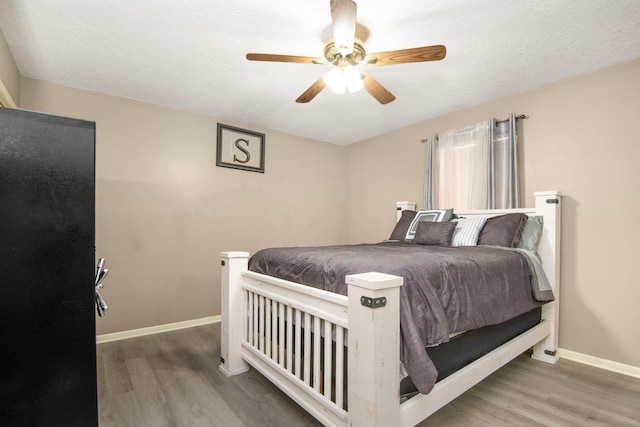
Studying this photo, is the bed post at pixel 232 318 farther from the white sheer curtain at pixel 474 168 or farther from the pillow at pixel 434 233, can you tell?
the white sheer curtain at pixel 474 168

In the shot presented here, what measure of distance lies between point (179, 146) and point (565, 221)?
3.69m

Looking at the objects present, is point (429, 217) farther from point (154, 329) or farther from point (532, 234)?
point (154, 329)

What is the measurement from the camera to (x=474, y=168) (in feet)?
10.3

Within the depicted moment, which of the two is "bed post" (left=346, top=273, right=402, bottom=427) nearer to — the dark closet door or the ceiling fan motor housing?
the dark closet door

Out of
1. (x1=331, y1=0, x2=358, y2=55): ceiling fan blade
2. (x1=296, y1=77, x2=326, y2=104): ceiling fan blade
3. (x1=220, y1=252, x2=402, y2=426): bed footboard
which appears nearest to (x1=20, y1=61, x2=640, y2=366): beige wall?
(x1=220, y1=252, x2=402, y2=426): bed footboard

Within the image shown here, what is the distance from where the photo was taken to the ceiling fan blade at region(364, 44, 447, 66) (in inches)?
67.0

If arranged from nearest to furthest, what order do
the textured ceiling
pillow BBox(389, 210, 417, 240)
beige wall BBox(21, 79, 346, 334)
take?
the textured ceiling
beige wall BBox(21, 79, 346, 334)
pillow BBox(389, 210, 417, 240)

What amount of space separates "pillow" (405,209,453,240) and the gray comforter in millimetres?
789

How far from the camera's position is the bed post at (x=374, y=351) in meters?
1.15

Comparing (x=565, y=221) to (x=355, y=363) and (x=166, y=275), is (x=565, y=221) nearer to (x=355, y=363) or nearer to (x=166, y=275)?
(x=355, y=363)

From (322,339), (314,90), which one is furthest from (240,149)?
(322,339)

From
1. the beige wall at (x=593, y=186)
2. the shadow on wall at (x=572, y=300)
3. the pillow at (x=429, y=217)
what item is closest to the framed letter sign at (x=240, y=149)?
the pillow at (x=429, y=217)

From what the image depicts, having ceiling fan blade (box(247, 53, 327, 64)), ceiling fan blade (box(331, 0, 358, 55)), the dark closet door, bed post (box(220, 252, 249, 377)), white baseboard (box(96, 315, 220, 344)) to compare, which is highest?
ceiling fan blade (box(331, 0, 358, 55))

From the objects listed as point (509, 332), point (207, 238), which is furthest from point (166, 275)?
point (509, 332)
